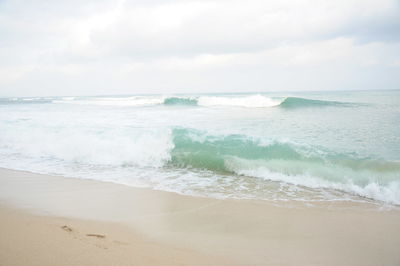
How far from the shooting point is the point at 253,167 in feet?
20.5

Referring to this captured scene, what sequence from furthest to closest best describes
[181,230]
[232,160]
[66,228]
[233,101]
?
[233,101], [232,160], [181,230], [66,228]

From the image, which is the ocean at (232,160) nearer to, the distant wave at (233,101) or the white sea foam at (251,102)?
the white sea foam at (251,102)

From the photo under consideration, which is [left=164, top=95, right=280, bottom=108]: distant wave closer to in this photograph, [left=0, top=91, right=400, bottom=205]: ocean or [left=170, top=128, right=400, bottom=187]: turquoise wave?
[left=0, top=91, right=400, bottom=205]: ocean

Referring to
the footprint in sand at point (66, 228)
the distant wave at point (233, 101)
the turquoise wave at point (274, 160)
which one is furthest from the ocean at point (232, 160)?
the distant wave at point (233, 101)

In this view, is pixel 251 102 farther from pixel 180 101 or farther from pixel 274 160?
pixel 274 160

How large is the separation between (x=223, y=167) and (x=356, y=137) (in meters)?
4.40

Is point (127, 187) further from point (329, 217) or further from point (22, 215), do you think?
point (329, 217)

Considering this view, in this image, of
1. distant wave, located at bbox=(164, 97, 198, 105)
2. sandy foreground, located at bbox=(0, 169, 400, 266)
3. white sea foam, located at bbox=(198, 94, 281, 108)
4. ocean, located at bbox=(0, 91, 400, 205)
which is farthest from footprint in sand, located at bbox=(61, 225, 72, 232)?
distant wave, located at bbox=(164, 97, 198, 105)

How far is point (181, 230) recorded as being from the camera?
10.4 ft

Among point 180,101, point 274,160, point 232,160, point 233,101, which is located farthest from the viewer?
point 180,101

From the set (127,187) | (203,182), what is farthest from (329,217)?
(127,187)

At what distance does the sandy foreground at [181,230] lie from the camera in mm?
2398

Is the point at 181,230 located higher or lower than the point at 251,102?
lower

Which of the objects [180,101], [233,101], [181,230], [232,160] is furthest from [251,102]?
[181,230]
